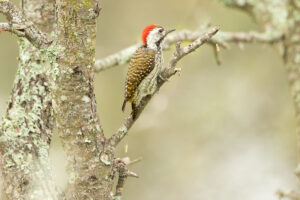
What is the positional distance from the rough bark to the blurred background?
15.3 feet

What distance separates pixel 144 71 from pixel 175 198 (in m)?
4.19

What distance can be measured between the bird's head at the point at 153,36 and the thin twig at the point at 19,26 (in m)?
2.05

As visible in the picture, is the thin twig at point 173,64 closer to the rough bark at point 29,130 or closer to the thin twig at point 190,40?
the rough bark at point 29,130

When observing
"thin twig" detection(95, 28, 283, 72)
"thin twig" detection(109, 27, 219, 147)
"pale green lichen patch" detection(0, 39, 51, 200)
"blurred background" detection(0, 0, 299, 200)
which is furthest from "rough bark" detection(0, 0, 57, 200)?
"blurred background" detection(0, 0, 299, 200)

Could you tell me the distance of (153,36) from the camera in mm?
5051

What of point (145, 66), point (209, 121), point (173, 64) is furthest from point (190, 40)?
point (209, 121)

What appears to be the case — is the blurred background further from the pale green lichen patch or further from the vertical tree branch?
the vertical tree branch

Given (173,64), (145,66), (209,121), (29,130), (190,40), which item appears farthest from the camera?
(209,121)

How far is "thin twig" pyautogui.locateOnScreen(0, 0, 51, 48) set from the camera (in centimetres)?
300

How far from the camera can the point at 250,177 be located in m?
8.66

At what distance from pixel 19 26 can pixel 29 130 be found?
66cm

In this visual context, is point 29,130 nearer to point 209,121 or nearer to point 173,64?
point 173,64

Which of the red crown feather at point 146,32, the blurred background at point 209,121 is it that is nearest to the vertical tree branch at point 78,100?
the red crown feather at point 146,32

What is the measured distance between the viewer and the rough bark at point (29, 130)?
3176mm
